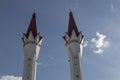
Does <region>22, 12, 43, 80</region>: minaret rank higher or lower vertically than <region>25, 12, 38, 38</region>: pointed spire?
lower

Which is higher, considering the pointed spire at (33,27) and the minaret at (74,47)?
the pointed spire at (33,27)

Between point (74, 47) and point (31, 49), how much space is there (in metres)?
9.37

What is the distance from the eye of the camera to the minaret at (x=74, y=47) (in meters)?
47.8

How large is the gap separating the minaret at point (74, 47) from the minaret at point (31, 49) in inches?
267

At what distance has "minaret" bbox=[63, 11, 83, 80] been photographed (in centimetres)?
4781

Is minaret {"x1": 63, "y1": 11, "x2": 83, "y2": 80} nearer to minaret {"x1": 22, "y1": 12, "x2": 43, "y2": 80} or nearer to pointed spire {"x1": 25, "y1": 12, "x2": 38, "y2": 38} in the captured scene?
minaret {"x1": 22, "y1": 12, "x2": 43, "y2": 80}

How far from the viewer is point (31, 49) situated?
5128 cm

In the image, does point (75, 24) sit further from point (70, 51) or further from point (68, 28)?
point (70, 51)

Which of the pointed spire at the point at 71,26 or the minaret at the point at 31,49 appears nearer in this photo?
the minaret at the point at 31,49

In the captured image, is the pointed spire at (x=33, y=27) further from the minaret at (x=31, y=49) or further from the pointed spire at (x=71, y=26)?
the pointed spire at (x=71, y=26)

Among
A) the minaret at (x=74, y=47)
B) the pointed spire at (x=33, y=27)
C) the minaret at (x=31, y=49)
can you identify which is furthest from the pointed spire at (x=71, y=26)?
the pointed spire at (x=33, y=27)

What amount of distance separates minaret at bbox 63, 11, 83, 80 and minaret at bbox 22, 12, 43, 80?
6789 millimetres

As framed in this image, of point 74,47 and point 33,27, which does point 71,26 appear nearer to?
point 74,47

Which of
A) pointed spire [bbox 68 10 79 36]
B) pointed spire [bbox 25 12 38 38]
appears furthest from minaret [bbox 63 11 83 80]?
pointed spire [bbox 25 12 38 38]
